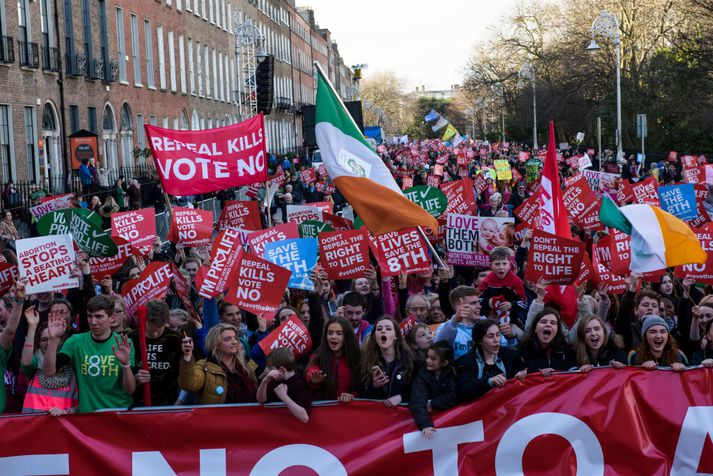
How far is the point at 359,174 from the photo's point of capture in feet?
33.2

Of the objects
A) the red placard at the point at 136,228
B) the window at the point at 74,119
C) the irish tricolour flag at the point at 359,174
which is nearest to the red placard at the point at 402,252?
the irish tricolour flag at the point at 359,174

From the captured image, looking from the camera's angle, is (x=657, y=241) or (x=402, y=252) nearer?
(x=657, y=241)

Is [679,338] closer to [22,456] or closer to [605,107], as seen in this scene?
[22,456]

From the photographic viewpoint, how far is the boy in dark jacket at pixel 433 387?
6.73 m

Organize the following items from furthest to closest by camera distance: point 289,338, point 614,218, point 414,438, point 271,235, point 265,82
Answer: point 265,82
point 271,235
point 614,218
point 289,338
point 414,438

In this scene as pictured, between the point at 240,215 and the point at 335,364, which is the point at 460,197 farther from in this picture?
the point at 335,364

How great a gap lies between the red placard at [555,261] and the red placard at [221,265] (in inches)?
98.6

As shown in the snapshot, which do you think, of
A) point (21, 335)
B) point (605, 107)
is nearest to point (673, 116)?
point (605, 107)

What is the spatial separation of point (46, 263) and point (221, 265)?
1491 millimetres

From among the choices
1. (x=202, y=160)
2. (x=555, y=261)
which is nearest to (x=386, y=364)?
(x=555, y=261)

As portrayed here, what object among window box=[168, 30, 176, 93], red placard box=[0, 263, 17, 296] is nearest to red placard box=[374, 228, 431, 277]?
red placard box=[0, 263, 17, 296]

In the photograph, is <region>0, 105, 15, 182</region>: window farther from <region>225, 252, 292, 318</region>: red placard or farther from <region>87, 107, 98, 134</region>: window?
<region>225, 252, 292, 318</region>: red placard

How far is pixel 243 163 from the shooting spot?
38.4 feet

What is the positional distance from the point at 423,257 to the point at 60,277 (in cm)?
321
